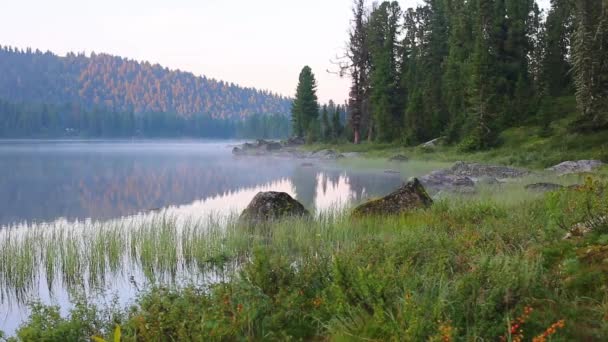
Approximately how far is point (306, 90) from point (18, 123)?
391 feet

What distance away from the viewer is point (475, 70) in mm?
44844

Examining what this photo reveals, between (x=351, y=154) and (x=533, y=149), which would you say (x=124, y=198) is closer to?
(x=533, y=149)

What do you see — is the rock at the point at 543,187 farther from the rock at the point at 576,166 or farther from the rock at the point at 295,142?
the rock at the point at 295,142

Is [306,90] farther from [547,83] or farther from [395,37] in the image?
[547,83]

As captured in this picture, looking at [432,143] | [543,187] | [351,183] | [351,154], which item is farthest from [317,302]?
[351,154]

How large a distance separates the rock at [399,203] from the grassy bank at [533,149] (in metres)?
18.2

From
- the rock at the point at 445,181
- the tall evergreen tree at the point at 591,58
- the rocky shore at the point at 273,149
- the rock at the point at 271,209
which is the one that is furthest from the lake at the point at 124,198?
the rocky shore at the point at 273,149

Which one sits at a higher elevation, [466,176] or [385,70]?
[385,70]

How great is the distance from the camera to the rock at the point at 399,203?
47.6 feet

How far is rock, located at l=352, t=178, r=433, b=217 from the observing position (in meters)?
14.5

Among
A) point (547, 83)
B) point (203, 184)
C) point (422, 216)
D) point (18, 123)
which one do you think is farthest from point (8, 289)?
point (18, 123)

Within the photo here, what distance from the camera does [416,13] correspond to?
77562 mm

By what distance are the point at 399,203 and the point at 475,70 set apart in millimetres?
33702

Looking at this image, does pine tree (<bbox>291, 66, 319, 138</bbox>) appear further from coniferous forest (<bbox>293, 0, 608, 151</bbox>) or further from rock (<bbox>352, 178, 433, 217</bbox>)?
rock (<bbox>352, 178, 433, 217</bbox>)
